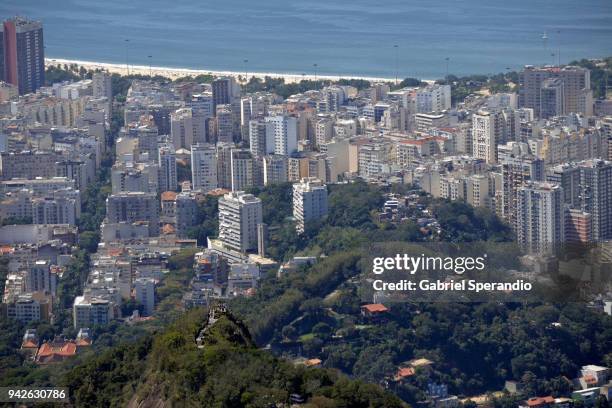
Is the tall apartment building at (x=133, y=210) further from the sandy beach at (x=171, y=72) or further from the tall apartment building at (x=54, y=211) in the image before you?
the sandy beach at (x=171, y=72)

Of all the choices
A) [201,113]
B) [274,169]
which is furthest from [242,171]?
[201,113]

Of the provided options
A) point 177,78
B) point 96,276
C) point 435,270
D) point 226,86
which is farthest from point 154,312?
point 177,78

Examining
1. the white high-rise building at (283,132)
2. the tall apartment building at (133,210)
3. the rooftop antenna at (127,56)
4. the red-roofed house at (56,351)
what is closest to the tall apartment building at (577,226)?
the tall apartment building at (133,210)

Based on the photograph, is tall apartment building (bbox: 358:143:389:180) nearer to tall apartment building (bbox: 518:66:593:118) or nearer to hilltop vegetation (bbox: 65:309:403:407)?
tall apartment building (bbox: 518:66:593:118)

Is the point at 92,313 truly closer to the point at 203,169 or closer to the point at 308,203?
the point at 308,203

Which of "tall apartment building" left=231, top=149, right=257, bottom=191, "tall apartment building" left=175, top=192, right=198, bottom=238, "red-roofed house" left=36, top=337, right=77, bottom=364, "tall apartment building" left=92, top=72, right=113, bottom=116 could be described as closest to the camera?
"red-roofed house" left=36, top=337, right=77, bottom=364

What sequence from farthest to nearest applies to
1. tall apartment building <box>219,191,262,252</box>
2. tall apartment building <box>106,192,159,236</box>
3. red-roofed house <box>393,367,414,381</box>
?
tall apartment building <box>106,192,159,236</box> < tall apartment building <box>219,191,262,252</box> < red-roofed house <box>393,367,414,381</box>

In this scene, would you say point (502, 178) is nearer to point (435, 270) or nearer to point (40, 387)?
point (435, 270)

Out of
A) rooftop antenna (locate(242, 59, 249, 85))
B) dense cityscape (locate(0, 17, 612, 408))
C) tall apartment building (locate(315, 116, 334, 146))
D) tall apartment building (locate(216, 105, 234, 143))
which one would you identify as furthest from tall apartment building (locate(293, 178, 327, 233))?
→ rooftop antenna (locate(242, 59, 249, 85))
